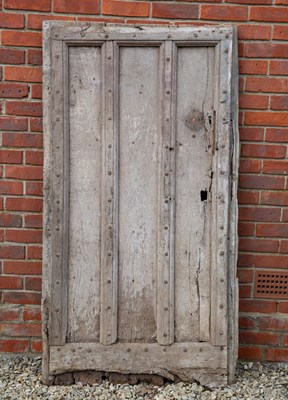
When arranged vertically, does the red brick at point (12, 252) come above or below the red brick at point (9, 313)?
above

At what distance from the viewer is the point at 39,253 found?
2.77 meters

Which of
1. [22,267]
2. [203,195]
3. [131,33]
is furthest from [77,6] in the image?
[22,267]

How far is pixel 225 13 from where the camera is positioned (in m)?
2.60

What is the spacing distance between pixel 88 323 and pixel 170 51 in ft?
5.10

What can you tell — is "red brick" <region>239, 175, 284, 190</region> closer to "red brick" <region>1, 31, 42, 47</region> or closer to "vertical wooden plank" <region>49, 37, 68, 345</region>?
"vertical wooden plank" <region>49, 37, 68, 345</region>

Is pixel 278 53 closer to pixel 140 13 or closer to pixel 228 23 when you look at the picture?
pixel 228 23

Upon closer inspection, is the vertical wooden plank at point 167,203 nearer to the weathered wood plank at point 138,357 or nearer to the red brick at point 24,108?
the weathered wood plank at point 138,357

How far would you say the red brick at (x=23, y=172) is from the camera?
2.70 metres

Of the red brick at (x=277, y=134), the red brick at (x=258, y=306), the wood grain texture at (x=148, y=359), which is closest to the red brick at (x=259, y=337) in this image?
the red brick at (x=258, y=306)

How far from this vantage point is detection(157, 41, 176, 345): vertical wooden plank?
8.32ft

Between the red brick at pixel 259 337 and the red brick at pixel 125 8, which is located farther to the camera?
the red brick at pixel 259 337

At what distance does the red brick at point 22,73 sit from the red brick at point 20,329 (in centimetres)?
142

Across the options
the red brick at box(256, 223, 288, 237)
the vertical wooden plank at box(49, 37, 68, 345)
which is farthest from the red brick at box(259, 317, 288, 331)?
the vertical wooden plank at box(49, 37, 68, 345)

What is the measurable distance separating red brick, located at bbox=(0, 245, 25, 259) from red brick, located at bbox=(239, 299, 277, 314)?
4.31ft
